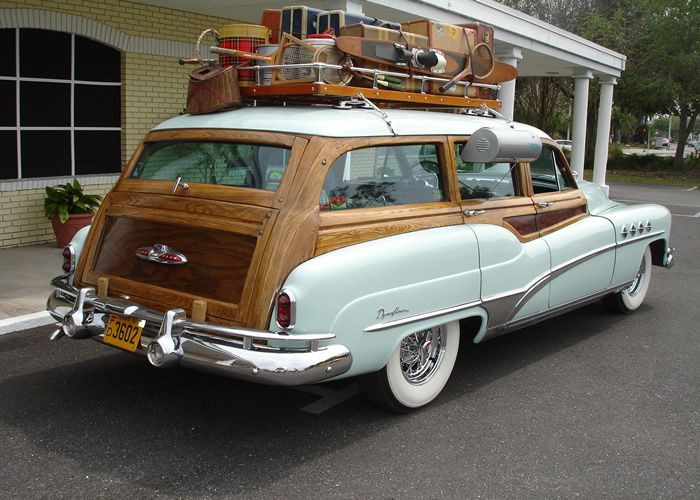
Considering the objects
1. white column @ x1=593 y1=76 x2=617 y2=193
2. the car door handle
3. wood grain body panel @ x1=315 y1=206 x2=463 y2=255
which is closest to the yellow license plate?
wood grain body panel @ x1=315 y1=206 x2=463 y2=255

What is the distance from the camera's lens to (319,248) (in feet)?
12.6

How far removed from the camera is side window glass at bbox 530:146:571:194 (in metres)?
5.75

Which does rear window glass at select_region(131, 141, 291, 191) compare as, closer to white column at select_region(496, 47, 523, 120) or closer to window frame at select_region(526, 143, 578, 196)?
window frame at select_region(526, 143, 578, 196)

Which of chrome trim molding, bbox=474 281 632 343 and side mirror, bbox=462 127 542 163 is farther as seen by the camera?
chrome trim molding, bbox=474 281 632 343

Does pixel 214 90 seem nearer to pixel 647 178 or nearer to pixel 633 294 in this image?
pixel 633 294

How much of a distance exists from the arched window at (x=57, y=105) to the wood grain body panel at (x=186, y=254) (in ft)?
16.8

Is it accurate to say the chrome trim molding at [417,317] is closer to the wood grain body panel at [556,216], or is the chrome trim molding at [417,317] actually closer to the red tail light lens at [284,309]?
the red tail light lens at [284,309]

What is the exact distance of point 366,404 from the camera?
4547mm

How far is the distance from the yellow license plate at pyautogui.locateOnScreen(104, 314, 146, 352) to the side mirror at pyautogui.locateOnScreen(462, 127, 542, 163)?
222 cm

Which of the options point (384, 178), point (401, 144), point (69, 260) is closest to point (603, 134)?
point (401, 144)

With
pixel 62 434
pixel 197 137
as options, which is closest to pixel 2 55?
pixel 197 137

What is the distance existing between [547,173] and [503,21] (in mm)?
7374

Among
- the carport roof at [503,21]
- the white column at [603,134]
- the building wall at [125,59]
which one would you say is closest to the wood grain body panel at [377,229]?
the carport roof at [503,21]

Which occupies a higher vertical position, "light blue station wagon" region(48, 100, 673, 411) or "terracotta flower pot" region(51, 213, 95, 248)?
"light blue station wagon" region(48, 100, 673, 411)
